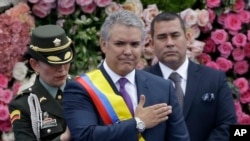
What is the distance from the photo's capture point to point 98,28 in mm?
5934

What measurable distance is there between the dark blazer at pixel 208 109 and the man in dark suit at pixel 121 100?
118 centimetres

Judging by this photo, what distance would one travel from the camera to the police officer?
167 inches

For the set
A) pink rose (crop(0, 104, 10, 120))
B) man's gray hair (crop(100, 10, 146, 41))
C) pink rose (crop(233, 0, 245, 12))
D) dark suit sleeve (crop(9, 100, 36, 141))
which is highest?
man's gray hair (crop(100, 10, 146, 41))

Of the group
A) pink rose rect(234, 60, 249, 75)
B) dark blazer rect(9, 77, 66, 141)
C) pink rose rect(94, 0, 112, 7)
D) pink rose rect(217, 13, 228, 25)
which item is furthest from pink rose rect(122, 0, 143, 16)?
dark blazer rect(9, 77, 66, 141)

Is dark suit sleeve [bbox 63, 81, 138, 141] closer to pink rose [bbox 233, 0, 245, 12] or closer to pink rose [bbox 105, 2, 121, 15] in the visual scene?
pink rose [bbox 105, 2, 121, 15]

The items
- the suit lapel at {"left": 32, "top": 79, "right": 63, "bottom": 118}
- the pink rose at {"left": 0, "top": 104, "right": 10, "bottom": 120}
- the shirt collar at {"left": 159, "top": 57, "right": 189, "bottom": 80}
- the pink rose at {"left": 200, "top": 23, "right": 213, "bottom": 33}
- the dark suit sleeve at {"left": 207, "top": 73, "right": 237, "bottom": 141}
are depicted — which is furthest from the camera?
the pink rose at {"left": 200, "top": 23, "right": 213, "bottom": 33}

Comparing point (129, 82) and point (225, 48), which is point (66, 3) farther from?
point (129, 82)

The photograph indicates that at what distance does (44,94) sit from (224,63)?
219 centimetres

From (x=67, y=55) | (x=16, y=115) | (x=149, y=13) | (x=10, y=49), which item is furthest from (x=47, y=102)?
(x=149, y=13)

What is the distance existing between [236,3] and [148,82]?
7.91 feet

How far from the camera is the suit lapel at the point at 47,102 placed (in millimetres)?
4332

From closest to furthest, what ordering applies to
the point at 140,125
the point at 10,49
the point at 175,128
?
the point at 140,125 → the point at 175,128 → the point at 10,49

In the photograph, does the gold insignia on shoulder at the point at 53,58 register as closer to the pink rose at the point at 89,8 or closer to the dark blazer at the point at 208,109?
the dark blazer at the point at 208,109

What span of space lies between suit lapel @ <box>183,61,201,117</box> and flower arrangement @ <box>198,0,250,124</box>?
83 centimetres
